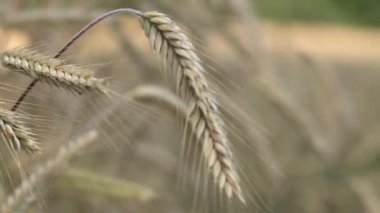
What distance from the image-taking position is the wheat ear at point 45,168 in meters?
1.95

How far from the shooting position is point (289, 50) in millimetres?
5391

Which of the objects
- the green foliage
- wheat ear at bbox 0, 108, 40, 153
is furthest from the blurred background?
the green foliage

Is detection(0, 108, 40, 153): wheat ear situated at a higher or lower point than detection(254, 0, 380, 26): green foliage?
higher

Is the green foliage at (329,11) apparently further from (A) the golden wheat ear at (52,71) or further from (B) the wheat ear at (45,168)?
(A) the golden wheat ear at (52,71)

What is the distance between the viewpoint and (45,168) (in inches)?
81.7

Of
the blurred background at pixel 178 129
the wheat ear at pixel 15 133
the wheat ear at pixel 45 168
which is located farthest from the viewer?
the blurred background at pixel 178 129

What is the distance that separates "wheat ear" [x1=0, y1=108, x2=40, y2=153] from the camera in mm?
1425

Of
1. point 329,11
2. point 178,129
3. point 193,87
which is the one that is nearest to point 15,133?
Answer: point 193,87

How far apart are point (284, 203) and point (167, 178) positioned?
471mm

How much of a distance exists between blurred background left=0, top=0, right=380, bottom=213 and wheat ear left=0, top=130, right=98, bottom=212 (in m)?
0.02

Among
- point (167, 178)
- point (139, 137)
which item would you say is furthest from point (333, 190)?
point (139, 137)

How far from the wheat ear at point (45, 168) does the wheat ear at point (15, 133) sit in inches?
13.8

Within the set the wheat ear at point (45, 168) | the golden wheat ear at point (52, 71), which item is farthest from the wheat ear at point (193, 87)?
the wheat ear at point (45, 168)

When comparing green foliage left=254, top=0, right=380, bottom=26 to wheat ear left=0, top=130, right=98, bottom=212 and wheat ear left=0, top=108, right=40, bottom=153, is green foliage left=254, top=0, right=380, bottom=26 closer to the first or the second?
Answer: wheat ear left=0, top=130, right=98, bottom=212
